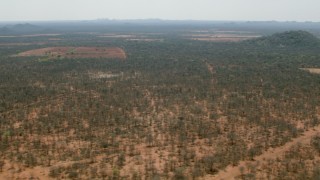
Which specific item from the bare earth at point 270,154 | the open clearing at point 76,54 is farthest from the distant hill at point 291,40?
the bare earth at point 270,154

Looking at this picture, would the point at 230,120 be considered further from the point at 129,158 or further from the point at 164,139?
the point at 129,158

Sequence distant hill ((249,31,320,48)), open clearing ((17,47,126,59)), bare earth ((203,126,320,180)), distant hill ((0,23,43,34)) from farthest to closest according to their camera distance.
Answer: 1. distant hill ((0,23,43,34))
2. distant hill ((249,31,320,48))
3. open clearing ((17,47,126,59))
4. bare earth ((203,126,320,180))

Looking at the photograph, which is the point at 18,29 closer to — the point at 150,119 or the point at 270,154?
the point at 150,119

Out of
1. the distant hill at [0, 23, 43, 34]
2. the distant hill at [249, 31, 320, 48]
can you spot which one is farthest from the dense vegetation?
the distant hill at [0, 23, 43, 34]

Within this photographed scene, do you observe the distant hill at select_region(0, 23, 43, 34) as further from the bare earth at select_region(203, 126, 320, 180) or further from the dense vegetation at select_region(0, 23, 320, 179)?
the bare earth at select_region(203, 126, 320, 180)

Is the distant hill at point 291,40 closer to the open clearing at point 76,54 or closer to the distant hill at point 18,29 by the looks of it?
the open clearing at point 76,54

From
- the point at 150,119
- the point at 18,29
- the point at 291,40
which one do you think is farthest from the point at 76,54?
the point at 18,29
